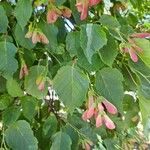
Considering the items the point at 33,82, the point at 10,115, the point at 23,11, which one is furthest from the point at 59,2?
the point at 10,115

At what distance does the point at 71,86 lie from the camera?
794 mm

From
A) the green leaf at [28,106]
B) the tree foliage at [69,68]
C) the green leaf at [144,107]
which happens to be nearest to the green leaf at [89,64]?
the tree foliage at [69,68]

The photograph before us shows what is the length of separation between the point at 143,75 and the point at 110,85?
69 mm

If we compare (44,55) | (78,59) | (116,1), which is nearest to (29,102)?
(44,55)

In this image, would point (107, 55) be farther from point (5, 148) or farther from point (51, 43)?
point (5, 148)

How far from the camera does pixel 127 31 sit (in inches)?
33.1

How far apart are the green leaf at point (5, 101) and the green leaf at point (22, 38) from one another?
15 cm

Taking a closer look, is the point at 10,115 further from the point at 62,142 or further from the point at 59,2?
the point at 59,2

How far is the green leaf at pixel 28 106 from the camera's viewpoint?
37.8 inches

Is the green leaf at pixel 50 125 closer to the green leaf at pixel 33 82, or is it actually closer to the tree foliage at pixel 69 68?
the tree foliage at pixel 69 68

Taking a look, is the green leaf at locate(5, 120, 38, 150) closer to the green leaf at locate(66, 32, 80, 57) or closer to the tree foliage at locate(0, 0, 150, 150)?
the tree foliage at locate(0, 0, 150, 150)

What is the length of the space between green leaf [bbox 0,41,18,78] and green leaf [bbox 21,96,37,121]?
0.13 m

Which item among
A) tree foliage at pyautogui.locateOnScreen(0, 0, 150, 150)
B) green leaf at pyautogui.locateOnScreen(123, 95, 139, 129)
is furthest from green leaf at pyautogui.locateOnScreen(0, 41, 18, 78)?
green leaf at pyautogui.locateOnScreen(123, 95, 139, 129)

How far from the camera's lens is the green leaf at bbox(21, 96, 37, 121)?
37.8 inches
